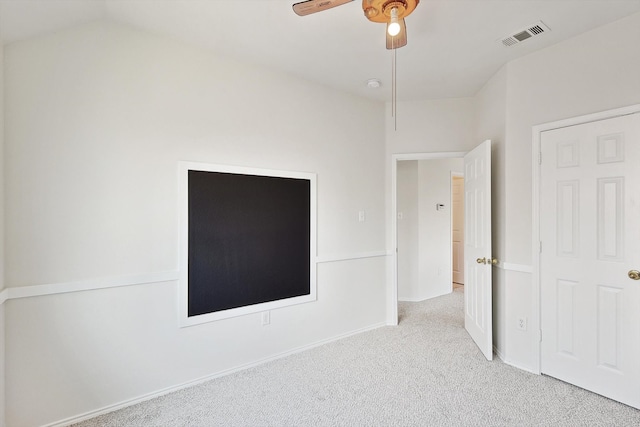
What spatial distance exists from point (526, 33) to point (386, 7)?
1455mm

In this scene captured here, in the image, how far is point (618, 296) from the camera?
213 cm

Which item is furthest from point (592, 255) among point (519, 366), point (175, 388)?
point (175, 388)

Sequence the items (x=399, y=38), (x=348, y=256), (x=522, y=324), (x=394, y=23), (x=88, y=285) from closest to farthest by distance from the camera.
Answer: (x=394, y=23) < (x=399, y=38) < (x=88, y=285) < (x=522, y=324) < (x=348, y=256)

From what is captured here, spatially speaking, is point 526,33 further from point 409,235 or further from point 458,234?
point 458,234

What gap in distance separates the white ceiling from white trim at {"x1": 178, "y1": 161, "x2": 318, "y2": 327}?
3.09 feet

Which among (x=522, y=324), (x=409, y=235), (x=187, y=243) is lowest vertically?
(x=522, y=324)

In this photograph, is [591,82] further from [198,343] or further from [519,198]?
[198,343]

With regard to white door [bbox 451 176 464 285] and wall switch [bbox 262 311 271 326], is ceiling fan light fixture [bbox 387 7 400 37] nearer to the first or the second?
wall switch [bbox 262 311 271 326]

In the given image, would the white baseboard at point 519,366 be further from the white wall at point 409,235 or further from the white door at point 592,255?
the white wall at point 409,235

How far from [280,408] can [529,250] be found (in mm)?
2329

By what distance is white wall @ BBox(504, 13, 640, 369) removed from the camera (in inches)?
82.5

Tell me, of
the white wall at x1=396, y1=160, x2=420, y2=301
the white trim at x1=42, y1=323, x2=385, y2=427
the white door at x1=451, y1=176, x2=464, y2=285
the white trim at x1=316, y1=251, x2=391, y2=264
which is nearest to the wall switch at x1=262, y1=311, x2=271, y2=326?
the white trim at x1=42, y1=323, x2=385, y2=427

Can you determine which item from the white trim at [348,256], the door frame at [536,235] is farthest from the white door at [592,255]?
the white trim at [348,256]

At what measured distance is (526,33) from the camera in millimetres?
2254
